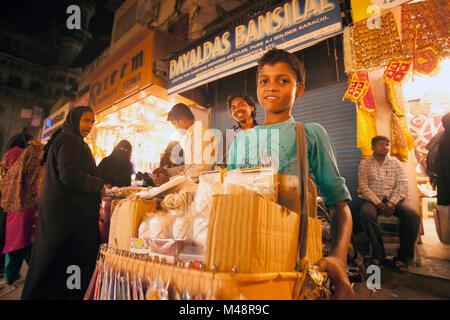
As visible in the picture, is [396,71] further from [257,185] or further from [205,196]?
[205,196]

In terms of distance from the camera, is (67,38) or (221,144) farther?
(67,38)

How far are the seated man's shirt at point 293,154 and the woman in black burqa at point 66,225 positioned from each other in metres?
1.89

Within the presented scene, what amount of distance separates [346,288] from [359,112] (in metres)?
3.40

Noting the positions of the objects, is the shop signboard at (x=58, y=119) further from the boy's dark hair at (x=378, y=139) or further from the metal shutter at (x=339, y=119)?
the boy's dark hair at (x=378, y=139)

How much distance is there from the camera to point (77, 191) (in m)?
2.16

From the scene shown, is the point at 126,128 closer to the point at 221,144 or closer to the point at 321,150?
the point at 221,144

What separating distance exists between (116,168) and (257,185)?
3.22 metres

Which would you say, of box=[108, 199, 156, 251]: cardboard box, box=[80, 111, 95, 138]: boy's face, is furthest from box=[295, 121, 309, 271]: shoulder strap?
box=[80, 111, 95, 138]: boy's face

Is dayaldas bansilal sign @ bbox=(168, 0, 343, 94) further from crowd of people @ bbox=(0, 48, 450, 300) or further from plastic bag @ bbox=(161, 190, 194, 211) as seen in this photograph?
plastic bag @ bbox=(161, 190, 194, 211)

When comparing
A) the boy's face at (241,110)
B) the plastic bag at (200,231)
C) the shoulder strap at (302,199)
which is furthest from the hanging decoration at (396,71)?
the plastic bag at (200,231)

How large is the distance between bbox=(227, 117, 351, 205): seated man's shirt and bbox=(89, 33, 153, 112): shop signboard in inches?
185

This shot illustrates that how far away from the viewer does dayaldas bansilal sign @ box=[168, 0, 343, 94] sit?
9.36 ft

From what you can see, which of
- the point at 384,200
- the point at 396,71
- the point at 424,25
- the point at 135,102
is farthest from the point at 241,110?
the point at 135,102
